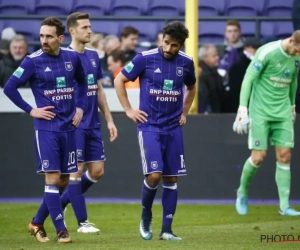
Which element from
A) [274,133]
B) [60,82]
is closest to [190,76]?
[60,82]

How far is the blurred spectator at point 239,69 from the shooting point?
13.5 metres

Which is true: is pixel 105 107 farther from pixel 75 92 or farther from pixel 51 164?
pixel 51 164

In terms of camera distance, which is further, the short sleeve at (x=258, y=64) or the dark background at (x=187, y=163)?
the dark background at (x=187, y=163)

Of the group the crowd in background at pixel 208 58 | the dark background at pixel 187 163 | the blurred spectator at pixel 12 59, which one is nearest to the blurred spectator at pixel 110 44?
the crowd in background at pixel 208 58

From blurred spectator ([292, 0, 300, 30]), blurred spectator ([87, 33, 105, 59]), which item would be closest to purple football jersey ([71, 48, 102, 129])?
blurred spectator ([87, 33, 105, 59])

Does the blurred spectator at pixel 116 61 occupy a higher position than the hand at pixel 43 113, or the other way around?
the blurred spectator at pixel 116 61

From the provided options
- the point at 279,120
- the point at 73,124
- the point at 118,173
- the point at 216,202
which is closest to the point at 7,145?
the point at 118,173

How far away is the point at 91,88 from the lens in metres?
10.1

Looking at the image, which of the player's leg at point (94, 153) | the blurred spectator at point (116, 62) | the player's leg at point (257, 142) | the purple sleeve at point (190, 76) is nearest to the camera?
the purple sleeve at point (190, 76)

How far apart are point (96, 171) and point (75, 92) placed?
1.28 m

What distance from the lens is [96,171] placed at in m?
10.3

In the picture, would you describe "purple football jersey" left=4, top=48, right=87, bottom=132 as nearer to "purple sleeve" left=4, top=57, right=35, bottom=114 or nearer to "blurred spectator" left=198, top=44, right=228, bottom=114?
"purple sleeve" left=4, top=57, right=35, bottom=114

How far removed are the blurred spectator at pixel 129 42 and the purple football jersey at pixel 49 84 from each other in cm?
484

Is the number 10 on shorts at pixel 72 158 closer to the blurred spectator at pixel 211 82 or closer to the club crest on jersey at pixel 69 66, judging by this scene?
the club crest on jersey at pixel 69 66
